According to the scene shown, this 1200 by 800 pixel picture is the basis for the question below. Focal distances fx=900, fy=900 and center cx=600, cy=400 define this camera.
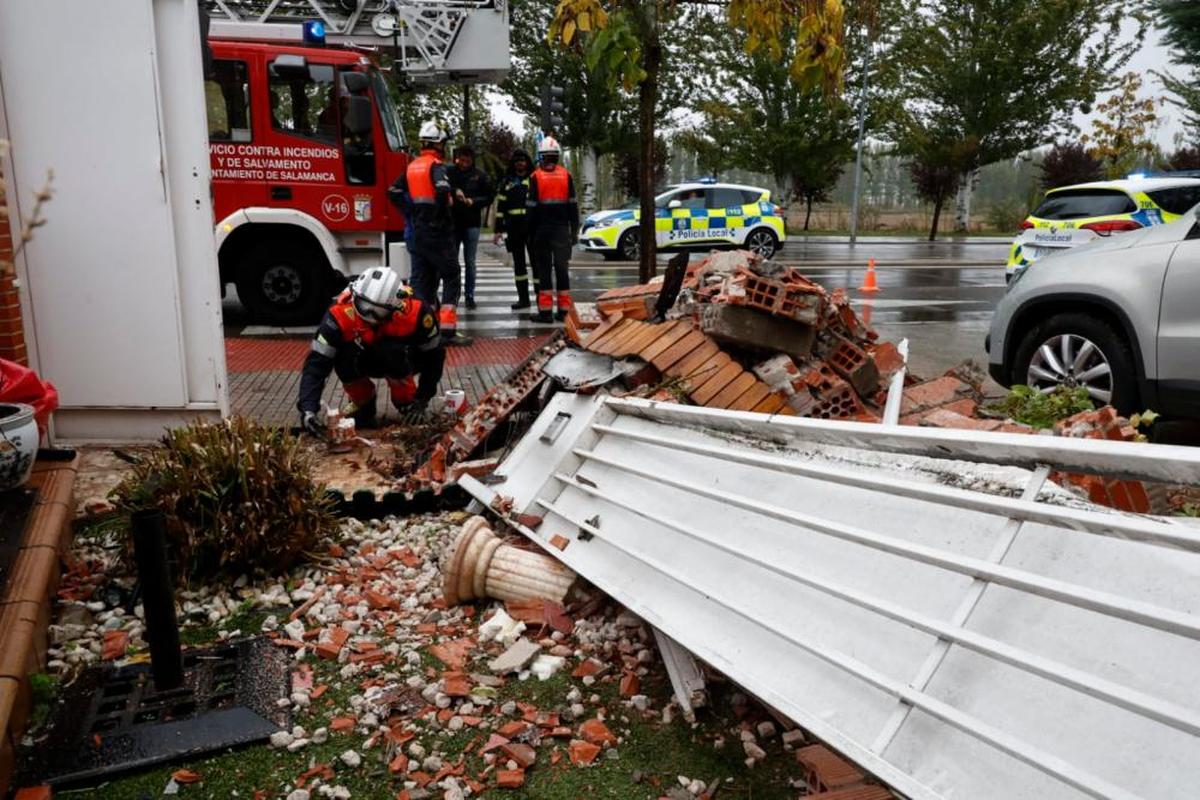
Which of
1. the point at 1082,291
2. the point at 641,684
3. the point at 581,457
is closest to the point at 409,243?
the point at 581,457

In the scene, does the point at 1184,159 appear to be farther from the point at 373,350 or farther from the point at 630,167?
the point at 373,350

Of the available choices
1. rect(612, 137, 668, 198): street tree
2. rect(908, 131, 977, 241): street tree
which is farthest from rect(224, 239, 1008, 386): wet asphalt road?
rect(908, 131, 977, 241): street tree

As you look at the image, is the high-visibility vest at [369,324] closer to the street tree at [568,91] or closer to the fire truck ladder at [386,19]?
the fire truck ladder at [386,19]

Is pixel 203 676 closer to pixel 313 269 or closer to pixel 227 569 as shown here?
pixel 227 569

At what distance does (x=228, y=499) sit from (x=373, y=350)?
6.70 ft

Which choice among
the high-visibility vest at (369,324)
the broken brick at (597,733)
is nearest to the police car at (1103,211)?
the high-visibility vest at (369,324)

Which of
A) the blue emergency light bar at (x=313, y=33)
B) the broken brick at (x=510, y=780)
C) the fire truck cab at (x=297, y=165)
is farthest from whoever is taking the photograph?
the blue emergency light bar at (x=313, y=33)

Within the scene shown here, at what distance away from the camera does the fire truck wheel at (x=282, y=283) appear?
921 cm

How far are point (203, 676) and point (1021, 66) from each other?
1489 inches

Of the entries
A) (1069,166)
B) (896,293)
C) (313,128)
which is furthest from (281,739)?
(1069,166)

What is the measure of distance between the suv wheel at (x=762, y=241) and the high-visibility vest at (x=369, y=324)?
45.6 feet

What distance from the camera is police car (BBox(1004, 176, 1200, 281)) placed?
391 inches

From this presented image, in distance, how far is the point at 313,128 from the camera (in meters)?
8.80

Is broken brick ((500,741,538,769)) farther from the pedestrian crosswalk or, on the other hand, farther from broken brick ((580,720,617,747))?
the pedestrian crosswalk
